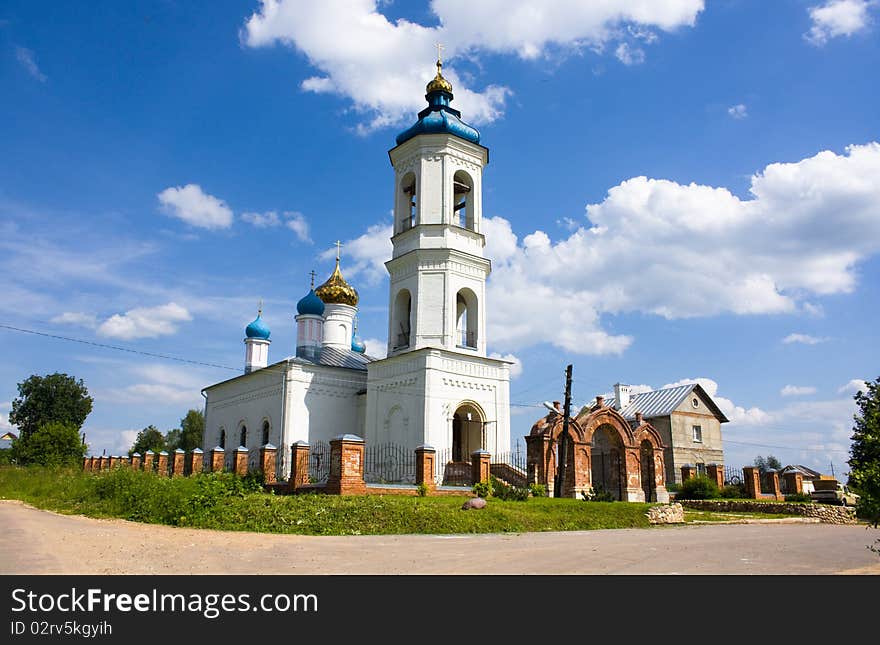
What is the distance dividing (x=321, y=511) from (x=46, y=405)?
51907mm

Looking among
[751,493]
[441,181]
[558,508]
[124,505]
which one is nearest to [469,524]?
[558,508]

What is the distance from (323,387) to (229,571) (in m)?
20.2

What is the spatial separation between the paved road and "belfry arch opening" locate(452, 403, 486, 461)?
400 inches

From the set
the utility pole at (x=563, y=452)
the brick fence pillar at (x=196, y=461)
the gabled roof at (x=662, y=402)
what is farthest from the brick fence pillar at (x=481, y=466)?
the gabled roof at (x=662, y=402)

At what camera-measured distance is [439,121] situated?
25.3 metres

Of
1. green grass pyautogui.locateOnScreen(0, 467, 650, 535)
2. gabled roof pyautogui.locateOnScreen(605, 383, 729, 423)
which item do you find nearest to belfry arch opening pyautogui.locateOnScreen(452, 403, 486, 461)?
green grass pyautogui.locateOnScreen(0, 467, 650, 535)

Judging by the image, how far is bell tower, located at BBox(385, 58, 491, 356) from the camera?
24.2 meters

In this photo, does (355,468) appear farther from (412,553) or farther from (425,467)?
(412,553)

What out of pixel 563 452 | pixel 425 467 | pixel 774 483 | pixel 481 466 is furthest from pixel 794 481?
pixel 425 467

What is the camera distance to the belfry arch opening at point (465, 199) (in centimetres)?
2542

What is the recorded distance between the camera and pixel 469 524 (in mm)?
13727

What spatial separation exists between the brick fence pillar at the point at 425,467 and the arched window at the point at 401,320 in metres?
8.29
